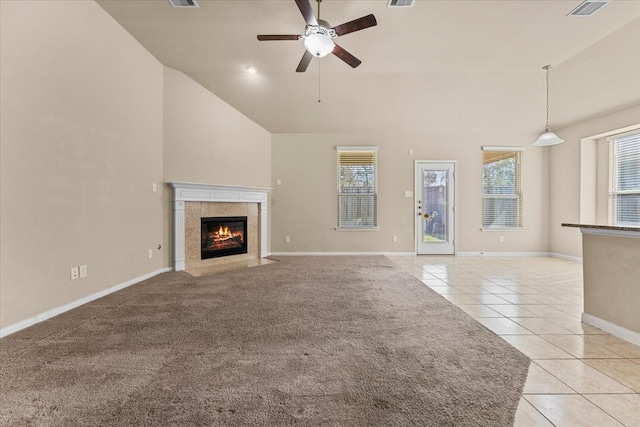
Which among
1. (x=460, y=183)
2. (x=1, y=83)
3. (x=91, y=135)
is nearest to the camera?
(x=1, y=83)

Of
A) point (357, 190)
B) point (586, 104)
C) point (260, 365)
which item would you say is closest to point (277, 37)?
point (260, 365)

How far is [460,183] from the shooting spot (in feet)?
18.6

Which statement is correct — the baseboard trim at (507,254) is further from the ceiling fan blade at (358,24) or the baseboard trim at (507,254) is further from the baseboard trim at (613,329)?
the ceiling fan blade at (358,24)

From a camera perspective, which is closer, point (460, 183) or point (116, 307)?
point (116, 307)

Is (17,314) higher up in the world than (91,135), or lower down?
lower down

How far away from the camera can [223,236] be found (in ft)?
16.1

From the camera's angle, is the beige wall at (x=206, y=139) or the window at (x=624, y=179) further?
the window at (x=624, y=179)

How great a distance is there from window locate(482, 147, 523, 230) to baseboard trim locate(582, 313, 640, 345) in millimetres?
3693

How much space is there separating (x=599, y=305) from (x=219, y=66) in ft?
16.9

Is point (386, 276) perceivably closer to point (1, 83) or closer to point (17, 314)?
point (17, 314)

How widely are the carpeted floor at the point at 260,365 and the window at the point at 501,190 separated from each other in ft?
12.9

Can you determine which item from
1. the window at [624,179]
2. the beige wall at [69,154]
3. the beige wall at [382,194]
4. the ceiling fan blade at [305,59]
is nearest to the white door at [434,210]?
the beige wall at [382,194]

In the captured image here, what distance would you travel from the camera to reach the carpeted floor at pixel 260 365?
4.00ft

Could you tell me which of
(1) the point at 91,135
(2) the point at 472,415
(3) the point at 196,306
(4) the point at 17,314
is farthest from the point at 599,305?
(1) the point at 91,135
